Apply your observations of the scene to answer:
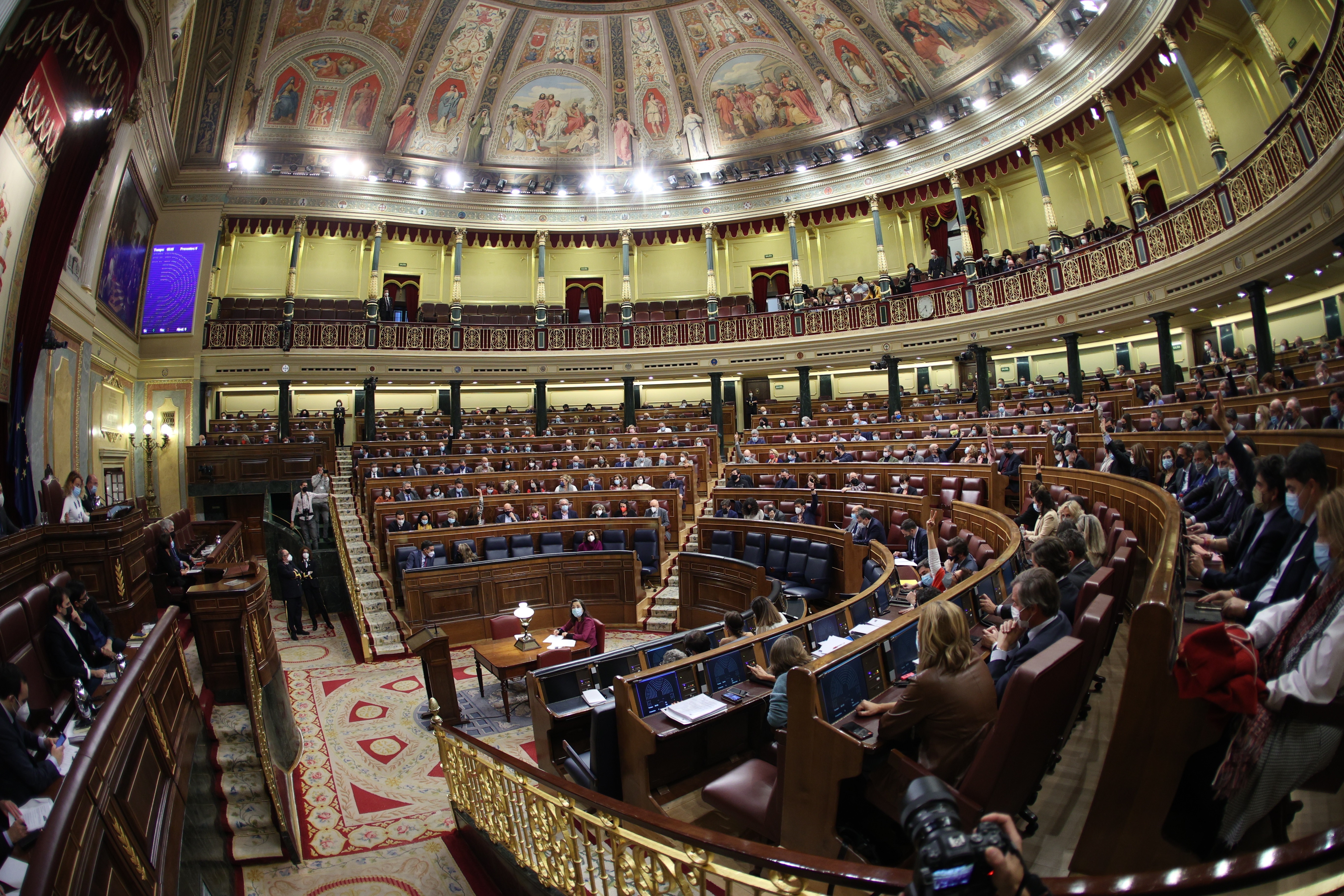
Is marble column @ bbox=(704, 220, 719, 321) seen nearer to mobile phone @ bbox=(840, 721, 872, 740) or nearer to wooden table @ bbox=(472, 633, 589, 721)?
wooden table @ bbox=(472, 633, 589, 721)

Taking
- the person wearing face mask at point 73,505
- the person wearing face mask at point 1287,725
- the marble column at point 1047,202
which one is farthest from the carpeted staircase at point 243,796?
the marble column at point 1047,202

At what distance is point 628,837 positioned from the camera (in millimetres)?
2330

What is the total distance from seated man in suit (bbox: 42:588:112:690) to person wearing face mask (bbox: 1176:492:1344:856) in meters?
5.45

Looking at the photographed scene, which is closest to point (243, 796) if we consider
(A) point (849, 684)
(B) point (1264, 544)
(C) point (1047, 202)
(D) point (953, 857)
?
(A) point (849, 684)

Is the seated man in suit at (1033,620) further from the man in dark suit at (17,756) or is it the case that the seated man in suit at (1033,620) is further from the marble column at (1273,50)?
the marble column at (1273,50)

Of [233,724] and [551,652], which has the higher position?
[233,724]

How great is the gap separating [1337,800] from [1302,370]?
942 cm

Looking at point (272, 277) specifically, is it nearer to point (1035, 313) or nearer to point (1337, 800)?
point (1035, 313)

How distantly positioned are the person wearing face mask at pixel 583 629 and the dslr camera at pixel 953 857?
6.09m

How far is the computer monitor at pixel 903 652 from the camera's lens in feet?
12.6

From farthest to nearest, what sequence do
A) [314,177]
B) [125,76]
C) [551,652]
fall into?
1. [314,177]
2. [125,76]
3. [551,652]

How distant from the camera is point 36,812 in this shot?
235cm

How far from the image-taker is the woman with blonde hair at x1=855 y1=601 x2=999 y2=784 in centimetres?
260

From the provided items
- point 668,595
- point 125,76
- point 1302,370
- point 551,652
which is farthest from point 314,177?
point 1302,370
